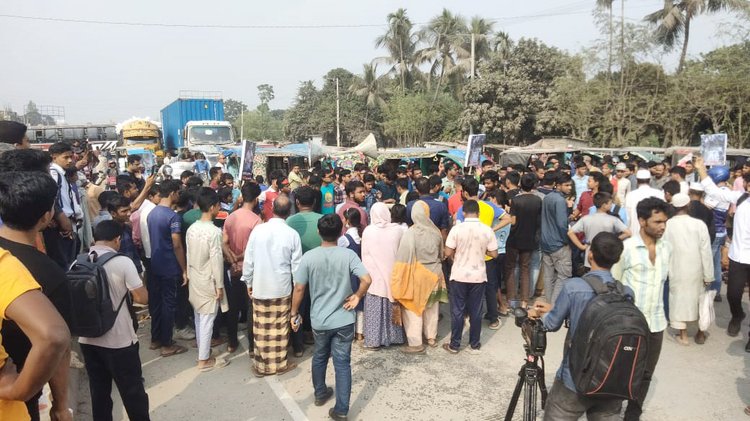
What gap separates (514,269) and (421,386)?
2535 mm

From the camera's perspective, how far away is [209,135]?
22031 mm

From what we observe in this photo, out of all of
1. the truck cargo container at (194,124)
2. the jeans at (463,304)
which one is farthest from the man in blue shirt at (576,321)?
the truck cargo container at (194,124)

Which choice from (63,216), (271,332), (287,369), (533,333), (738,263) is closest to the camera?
(533,333)

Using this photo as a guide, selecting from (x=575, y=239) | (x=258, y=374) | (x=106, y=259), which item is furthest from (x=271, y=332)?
(x=575, y=239)

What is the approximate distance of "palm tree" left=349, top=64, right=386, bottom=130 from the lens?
41188 millimetres

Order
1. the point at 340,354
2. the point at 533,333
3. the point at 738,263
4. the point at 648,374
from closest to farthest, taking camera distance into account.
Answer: the point at 533,333
the point at 648,374
the point at 340,354
the point at 738,263

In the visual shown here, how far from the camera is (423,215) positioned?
5105 millimetres

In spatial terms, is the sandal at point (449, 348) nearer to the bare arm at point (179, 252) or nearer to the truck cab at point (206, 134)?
the bare arm at point (179, 252)

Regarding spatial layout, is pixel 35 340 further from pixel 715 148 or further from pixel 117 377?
pixel 715 148

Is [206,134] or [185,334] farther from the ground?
[206,134]

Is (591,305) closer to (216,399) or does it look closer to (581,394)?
(581,394)

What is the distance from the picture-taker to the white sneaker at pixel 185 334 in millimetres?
5539

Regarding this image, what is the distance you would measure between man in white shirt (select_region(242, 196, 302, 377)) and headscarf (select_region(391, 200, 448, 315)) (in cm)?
112

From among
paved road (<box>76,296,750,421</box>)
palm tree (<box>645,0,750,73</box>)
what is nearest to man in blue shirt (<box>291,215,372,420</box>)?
paved road (<box>76,296,750,421</box>)
